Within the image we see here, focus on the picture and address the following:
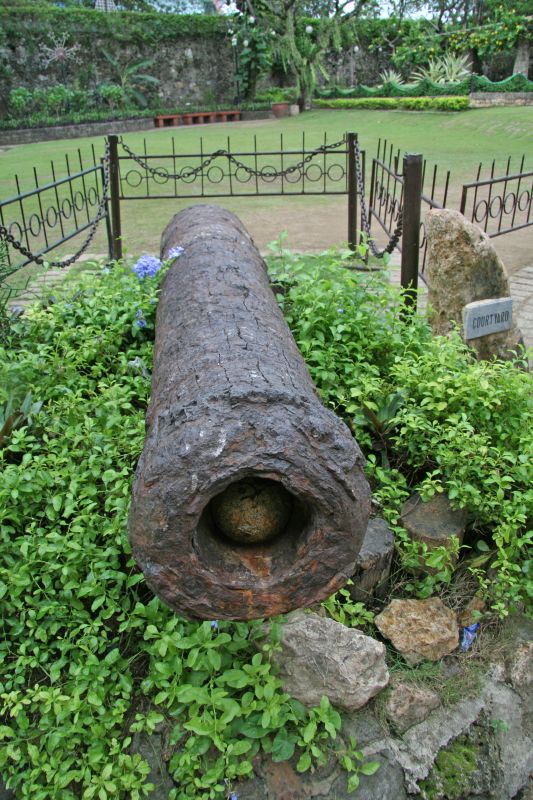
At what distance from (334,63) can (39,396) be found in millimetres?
29995

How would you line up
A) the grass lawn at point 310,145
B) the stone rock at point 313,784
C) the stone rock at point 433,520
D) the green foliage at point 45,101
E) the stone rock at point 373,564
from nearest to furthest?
the stone rock at point 313,784 → the stone rock at point 373,564 → the stone rock at point 433,520 → the grass lawn at point 310,145 → the green foliage at point 45,101

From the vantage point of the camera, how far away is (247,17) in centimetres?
2403

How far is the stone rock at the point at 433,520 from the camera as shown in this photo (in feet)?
8.61

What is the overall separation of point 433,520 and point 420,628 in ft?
1.52

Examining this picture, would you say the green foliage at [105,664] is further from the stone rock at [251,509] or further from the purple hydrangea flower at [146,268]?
the purple hydrangea flower at [146,268]

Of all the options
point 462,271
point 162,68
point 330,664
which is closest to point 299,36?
point 162,68

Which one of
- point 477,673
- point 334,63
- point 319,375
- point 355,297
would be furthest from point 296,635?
point 334,63

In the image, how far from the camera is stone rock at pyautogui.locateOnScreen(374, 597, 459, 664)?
2.36 m

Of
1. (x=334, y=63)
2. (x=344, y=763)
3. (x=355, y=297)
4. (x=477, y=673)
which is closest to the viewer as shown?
(x=344, y=763)

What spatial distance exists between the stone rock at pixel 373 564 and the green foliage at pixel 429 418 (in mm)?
74

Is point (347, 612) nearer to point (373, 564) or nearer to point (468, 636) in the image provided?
point (373, 564)

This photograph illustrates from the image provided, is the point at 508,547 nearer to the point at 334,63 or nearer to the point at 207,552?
the point at 207,552

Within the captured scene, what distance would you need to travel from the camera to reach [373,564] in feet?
8.21

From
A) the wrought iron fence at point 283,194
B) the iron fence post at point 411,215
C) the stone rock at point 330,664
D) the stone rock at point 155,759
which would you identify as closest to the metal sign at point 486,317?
the wrought iron fence at point 283,194
